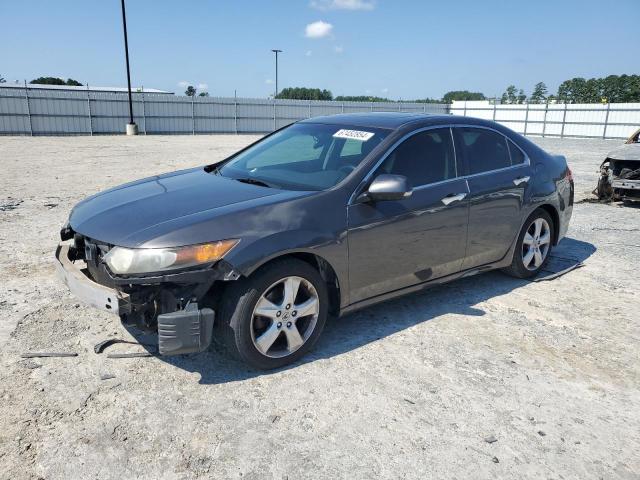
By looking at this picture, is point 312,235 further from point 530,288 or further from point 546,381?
point 530,288

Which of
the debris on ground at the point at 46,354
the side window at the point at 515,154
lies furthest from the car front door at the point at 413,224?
the debris on ground at the point at 46,354

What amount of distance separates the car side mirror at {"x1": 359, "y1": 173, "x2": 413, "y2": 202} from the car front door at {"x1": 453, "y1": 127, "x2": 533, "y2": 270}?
1011 millimetres

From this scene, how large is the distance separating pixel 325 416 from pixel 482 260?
236cm

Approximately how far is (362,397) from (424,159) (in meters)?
1.97

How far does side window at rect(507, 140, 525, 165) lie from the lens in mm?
4945

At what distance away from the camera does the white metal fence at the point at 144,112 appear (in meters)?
27.3

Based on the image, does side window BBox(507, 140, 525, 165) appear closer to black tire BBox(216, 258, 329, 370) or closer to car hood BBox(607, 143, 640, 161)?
black tire BBox(216, 258, 329, 370)

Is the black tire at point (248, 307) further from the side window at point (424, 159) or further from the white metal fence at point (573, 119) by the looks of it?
the white metal fence at point (573, 119)

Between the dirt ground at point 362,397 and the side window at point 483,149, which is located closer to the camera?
the dirt ground at point 362,397

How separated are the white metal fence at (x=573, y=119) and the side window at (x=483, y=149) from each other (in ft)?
98.9

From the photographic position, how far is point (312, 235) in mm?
3367

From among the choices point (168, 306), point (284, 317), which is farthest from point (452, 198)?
point (168, 306)

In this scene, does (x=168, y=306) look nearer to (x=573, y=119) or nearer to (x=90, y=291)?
(x=90, y=291)

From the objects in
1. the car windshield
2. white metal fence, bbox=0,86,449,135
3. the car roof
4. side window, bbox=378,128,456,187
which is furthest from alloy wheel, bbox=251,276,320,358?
white metal fence, bbox=0,86,449,135
